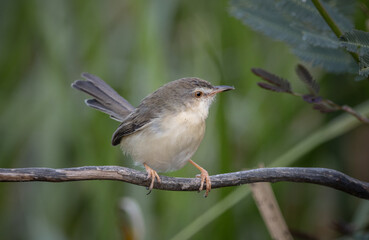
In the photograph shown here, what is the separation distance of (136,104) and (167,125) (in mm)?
1347

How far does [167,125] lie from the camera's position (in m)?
2.68

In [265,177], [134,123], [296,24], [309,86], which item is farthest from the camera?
[134,123]

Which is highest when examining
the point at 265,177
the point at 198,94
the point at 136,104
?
the point at 136,104

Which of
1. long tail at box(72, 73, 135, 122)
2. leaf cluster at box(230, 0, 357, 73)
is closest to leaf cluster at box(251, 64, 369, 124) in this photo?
leaf cluster at box(230, 0, 357, 73)

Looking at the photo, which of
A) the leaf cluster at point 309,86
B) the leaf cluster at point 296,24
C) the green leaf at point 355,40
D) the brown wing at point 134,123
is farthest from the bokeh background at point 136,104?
the green leaf at point 355,40

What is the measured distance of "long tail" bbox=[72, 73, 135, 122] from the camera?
314 centimetres

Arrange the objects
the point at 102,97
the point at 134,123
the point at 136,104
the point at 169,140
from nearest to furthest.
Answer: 1. the point at 169,140
2. the point at 134,123
3. the point at 102,97
4. the point at 136,104

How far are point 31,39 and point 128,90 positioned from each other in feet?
3.79

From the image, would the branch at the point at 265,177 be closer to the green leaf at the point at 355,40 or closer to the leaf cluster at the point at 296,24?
the green leaf at the point at 355,40

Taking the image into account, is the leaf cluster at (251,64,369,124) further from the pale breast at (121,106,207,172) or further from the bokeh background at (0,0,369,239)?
the bokeh background at (0,0,369,239)

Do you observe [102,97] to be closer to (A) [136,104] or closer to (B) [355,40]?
(A) [136,104]

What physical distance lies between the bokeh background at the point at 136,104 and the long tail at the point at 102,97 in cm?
61

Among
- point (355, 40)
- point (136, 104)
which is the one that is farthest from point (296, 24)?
point (136, 104)

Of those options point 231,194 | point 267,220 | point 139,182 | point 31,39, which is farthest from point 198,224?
point 31,39
